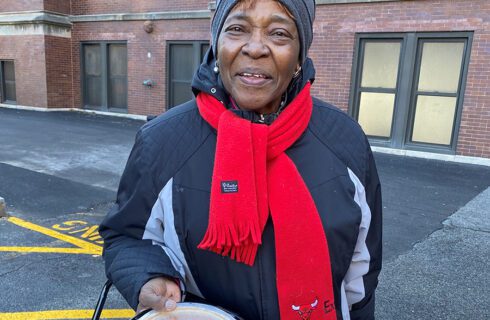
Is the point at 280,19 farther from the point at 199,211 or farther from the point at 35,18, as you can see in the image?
the point at 35,18

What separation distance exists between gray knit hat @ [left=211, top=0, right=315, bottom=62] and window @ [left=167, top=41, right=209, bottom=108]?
38.3 feet

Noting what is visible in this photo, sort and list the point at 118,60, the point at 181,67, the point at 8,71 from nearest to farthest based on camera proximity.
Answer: the point at 181,67 → the point at 118,60 → the point at 8,71

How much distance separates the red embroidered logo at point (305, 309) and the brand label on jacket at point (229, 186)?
42 cm

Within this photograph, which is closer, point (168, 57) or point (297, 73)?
point (297, 73)

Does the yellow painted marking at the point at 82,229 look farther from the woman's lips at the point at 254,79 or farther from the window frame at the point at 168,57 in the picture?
the window frame at the point at 168,57

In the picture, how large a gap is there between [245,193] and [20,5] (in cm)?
1698

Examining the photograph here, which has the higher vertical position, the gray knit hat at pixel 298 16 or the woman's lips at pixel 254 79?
the gray knit hat at pixel 298 16

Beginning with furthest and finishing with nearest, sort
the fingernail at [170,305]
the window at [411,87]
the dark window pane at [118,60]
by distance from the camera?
the dark window pane at [118,60]
the window at [411,87]
the fingernail at [170,305]

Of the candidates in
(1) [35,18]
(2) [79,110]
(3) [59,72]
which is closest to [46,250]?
(2) [79,110]

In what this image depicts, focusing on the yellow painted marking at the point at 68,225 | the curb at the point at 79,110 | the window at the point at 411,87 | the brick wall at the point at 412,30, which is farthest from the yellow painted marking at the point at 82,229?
the curb at the point at 79,110

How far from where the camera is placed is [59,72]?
15477 millimetres

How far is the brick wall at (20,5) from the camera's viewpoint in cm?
1475

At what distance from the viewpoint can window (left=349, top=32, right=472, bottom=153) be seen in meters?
8.70

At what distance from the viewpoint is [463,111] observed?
8539 mm
